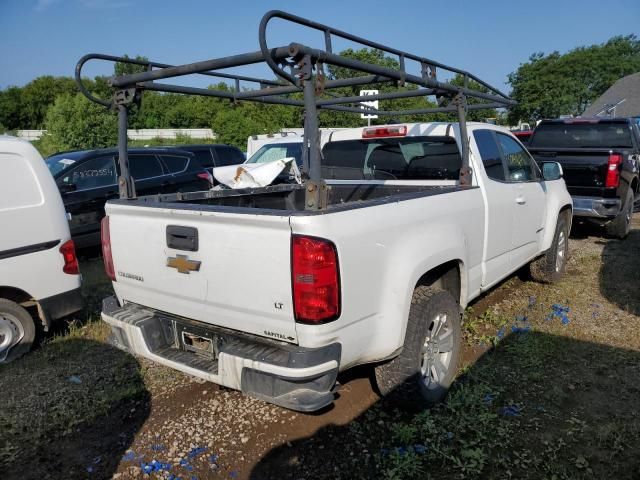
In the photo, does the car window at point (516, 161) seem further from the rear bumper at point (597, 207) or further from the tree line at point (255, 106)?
the tree line at point (255, 106)

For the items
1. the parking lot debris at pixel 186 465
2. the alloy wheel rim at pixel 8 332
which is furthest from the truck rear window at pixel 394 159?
the alloy wheel rim at pixel 8 332

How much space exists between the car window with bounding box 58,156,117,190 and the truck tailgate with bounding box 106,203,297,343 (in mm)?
4660

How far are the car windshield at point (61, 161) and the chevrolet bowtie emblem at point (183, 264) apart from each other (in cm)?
526

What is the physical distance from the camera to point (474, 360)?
3.96 m

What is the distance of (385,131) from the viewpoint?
4.33 m

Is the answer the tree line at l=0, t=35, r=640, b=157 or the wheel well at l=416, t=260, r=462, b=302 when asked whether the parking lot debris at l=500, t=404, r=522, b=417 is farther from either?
the tree line at l=0, t=35, r=640, b=157

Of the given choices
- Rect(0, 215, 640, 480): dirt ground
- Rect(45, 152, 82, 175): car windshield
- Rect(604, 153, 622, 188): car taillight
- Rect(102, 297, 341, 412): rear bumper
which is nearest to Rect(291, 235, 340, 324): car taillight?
Rect(102, 297, 341, 412): rear bumper

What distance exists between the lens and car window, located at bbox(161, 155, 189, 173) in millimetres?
8648

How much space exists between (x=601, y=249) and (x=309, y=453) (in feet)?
20.9

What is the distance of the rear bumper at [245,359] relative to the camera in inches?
93.2

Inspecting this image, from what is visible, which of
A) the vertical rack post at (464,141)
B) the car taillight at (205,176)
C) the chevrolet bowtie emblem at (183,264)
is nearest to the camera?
the chevrolet bowtie emblem at (183,264)

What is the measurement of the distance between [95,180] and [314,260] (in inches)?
245

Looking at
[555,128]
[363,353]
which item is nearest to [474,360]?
[363,353]

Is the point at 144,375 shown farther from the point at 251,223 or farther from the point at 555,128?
the point at 555,128
